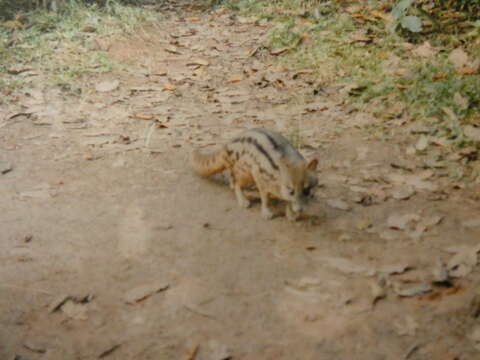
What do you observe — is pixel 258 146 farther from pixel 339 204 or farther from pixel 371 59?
pixel 371 59

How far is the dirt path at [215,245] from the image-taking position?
11.7ft

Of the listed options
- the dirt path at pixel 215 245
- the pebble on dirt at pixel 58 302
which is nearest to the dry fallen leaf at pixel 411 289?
the dirt path at pixel 215 245

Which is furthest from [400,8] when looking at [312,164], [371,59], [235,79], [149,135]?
[312,164]

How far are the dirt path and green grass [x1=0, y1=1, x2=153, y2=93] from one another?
3.34ft

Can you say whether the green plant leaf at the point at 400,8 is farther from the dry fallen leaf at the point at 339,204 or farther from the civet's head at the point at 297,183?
the civet's head at the point at 297,183

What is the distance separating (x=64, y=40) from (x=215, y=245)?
586 centimetres

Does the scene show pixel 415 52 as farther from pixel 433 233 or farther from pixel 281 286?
pixel 281 286

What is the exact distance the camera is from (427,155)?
18.6 ft

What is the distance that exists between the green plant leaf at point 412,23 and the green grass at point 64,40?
434cm

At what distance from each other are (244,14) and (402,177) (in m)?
5.85

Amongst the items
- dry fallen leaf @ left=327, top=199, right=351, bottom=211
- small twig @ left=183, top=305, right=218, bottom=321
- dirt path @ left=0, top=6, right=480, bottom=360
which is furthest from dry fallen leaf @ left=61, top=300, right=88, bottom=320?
dry fallen leaf @ left=327, top=199, right=351, bottom=211

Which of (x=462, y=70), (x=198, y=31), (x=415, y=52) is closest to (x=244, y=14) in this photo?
(x=198, y=31)

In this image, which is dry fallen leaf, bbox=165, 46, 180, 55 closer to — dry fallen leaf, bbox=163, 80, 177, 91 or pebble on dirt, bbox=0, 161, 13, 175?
dry fallen leaf, bbox=163, 80, 177, 91

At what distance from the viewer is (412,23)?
795 centimetres
